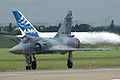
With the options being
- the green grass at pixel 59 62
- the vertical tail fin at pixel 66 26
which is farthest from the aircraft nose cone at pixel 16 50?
the vertical tail fin at pixel 66 26

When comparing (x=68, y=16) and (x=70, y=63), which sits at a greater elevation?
(x=68, y=16)

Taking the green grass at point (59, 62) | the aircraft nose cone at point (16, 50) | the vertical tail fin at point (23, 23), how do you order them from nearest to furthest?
the aircraft nose cone at point (16, 50)
the green grass at point (59, 62)
the vertical tail fin at point (23, 23)

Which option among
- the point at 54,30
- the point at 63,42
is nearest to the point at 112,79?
the point at 63,42

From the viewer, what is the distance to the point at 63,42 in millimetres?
45094

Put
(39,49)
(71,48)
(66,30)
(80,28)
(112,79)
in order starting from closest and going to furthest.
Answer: (112,79), (39,49), (71,48), (66,30), (80,28)

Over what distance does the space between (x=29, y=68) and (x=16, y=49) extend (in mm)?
1856

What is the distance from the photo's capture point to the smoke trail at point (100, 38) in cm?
5601

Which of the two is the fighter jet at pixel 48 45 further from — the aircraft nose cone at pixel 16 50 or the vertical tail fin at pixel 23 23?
the vertical tail fin at pixel 23 23

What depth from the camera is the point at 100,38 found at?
57.1 metres

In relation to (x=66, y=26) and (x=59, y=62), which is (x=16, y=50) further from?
(x=59, y=62)

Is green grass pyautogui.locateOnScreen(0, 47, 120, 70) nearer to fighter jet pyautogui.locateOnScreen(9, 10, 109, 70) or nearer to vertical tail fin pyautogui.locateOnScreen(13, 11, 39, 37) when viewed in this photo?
fighter jet pyautogui.locateOnScreen(9, 10, 109, 70)

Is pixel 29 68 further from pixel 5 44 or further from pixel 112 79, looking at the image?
pixel 5 44

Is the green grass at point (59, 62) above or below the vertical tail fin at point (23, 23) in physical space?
below

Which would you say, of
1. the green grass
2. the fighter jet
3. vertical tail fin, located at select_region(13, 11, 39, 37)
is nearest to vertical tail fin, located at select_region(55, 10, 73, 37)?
the fighter jet
